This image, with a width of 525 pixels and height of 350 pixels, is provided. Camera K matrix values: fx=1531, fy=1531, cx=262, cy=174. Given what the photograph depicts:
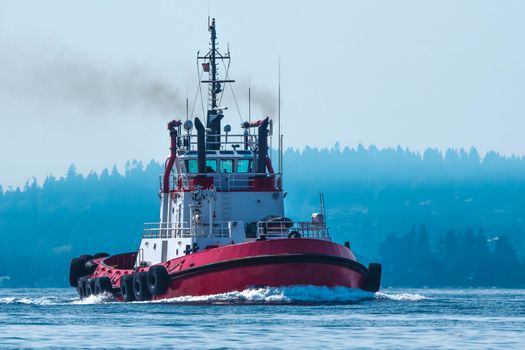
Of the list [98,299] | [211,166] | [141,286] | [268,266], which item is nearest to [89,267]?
[98,299]

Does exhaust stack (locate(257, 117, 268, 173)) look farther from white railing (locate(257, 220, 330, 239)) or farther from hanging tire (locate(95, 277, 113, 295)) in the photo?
hanging tire (locate(95, 277, 113, 295))

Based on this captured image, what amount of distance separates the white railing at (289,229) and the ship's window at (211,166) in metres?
4.13

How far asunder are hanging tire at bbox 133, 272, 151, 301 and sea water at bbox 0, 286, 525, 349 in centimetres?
64

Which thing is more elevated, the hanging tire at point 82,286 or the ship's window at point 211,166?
the ship's window at point 211,166

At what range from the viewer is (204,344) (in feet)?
133

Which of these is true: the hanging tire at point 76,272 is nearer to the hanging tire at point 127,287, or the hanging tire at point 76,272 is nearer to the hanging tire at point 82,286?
the hanging tire at point 82,286

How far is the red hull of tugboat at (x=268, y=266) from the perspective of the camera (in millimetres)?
53531

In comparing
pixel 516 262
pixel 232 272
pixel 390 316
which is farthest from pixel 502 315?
pixel 516 262

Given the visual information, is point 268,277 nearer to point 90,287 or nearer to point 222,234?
point 222,234

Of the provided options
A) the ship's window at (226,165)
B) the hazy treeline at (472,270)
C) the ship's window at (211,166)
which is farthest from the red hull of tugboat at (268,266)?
the hazy treeline at (472,270)

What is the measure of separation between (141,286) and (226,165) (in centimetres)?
619

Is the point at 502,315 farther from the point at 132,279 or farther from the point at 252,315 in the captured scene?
the point at 132,279

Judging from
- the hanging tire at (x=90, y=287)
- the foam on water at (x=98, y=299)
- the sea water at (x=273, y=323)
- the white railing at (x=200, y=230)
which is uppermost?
the white railing at (x=200, y=230)

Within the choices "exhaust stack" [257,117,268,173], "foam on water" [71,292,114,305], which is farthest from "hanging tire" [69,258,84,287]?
"exhaust stack" [257,117,268,173]
